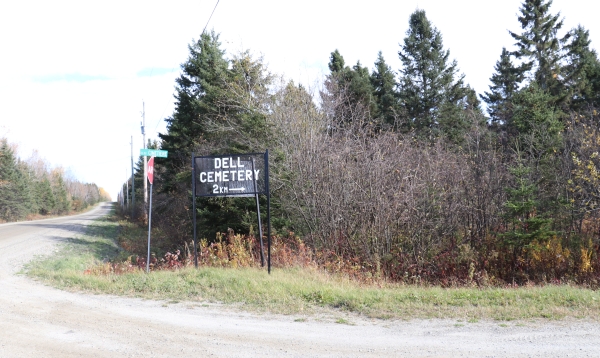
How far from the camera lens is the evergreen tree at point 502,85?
112 ft

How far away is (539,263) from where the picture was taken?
15.7 meters

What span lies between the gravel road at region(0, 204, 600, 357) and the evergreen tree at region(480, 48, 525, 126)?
2914 centimetres

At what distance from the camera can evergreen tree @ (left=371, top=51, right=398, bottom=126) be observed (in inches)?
1276

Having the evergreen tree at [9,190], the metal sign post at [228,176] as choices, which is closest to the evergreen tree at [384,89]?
the metal sign post at [228,176]

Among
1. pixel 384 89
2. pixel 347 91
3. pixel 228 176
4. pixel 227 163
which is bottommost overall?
pixel 228 176

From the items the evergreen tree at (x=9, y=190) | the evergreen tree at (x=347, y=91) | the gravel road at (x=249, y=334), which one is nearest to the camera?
the gravel road at (x=249, y=334)

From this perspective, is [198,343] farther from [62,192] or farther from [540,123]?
[62,192]

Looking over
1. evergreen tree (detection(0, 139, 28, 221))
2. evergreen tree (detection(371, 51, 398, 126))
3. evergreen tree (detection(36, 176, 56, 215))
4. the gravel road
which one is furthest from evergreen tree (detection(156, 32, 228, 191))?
evergreen tree (detection(36, 176, 56, 215))

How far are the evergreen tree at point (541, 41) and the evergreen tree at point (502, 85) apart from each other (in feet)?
3.59

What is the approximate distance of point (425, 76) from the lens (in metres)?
32.8

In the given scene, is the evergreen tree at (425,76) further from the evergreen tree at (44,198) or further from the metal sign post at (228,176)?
the evergreen tree at (44,198)

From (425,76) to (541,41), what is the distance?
25.9ft

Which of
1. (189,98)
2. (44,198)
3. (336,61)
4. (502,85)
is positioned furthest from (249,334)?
(44,198)

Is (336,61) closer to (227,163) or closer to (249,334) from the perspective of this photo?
(227,163)
